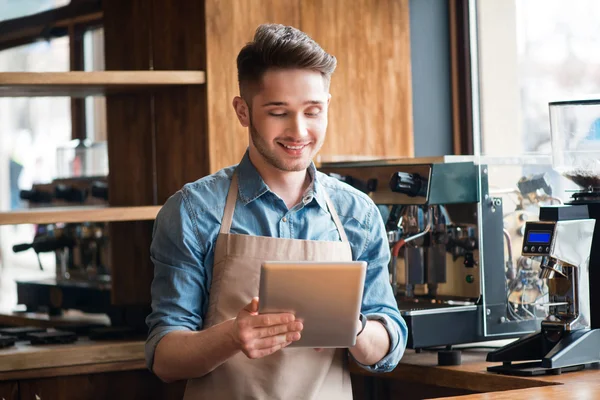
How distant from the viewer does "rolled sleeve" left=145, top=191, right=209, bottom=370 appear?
2.10 m

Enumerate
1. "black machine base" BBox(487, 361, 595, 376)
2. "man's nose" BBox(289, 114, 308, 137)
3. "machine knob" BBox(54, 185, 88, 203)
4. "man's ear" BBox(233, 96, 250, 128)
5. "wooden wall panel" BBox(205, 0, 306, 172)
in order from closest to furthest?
1. "man's nose" BBox(289, 114, 308, 137)
2. "man's ear" BBox(233, 96, 250, 128)
3. "black machine base" BBox(487, 361, 595, 376)
4. "wooden wall panel" BBox(205, 0, 306, 172)
5. "machine knob" BBox(54, 185, 88, 203)

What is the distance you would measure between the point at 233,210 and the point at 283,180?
0.44 ft

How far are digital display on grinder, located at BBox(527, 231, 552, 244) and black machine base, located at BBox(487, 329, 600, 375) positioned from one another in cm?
25

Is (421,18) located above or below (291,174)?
above

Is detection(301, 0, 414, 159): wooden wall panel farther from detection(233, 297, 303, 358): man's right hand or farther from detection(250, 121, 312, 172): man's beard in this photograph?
detection(233, 297, 303, 358): man's right hand

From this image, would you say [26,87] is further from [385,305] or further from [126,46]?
[385,305]

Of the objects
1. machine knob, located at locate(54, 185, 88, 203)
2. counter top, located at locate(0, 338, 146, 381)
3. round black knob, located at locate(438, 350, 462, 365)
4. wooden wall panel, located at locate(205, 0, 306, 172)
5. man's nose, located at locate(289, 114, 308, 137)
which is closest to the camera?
man's nose, located at locate(289, 114, 308, 137)

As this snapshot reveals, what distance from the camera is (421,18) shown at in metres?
3.81

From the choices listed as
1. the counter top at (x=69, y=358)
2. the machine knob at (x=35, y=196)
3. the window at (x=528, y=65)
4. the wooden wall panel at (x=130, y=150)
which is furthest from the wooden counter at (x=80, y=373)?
the window at (x=528, y=65)

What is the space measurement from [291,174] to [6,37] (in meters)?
1.54

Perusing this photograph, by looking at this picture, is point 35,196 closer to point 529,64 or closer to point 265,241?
point 265,241

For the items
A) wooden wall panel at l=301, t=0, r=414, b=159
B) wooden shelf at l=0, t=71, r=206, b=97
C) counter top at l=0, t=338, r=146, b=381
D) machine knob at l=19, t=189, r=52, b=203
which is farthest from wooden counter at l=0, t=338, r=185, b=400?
wooden wall panel at l=301, t=0, r=414, b=159

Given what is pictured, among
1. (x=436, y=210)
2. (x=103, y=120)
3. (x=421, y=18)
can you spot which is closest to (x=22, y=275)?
(x=103, y=120)

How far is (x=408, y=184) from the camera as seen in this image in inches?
110
